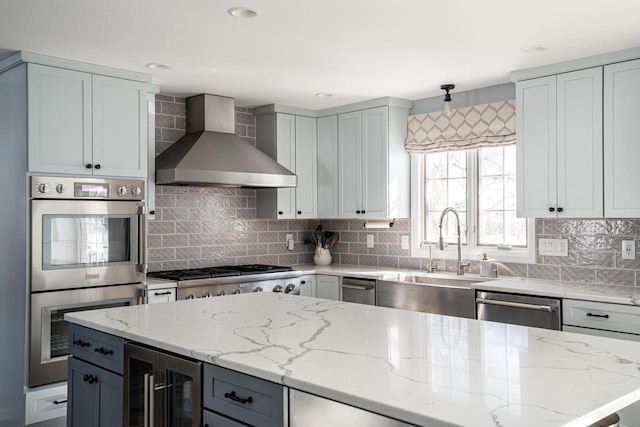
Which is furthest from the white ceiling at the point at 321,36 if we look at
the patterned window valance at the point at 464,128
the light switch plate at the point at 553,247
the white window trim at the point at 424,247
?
the light switch plate at the point at 553,247

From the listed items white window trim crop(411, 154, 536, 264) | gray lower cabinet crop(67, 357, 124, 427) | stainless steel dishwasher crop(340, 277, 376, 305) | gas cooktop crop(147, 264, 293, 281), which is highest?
white window trim crop(411, 154, 536, 264)

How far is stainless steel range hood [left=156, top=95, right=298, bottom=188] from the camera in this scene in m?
4.46

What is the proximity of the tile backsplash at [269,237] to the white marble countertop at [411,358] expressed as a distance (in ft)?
6.79

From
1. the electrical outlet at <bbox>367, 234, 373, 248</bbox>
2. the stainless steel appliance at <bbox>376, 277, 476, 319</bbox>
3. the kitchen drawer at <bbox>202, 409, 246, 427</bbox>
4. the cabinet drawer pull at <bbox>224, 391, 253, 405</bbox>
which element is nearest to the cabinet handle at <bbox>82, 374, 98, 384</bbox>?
the kitchen drawer at <bbox>202, 409, 246, 427</bbox>

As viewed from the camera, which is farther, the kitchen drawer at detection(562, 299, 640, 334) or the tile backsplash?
the tile backsplash

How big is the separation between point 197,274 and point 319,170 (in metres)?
1.73

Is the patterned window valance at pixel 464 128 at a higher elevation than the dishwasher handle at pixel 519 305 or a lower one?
higher

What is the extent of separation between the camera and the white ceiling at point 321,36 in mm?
2912

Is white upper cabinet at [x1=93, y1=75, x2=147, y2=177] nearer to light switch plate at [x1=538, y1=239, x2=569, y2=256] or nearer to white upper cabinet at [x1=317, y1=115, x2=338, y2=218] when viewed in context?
white upper cabinet at [x1=317, y1=115, x2=338, y2=218]

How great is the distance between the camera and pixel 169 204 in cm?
497

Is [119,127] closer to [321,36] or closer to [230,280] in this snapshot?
Result: [230,280]

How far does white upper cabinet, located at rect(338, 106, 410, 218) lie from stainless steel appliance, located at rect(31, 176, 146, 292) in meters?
1.98

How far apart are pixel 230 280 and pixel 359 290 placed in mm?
1096

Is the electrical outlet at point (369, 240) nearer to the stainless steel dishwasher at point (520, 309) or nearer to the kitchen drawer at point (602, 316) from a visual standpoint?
the stainless steel dishwasher at point (520, 309)
